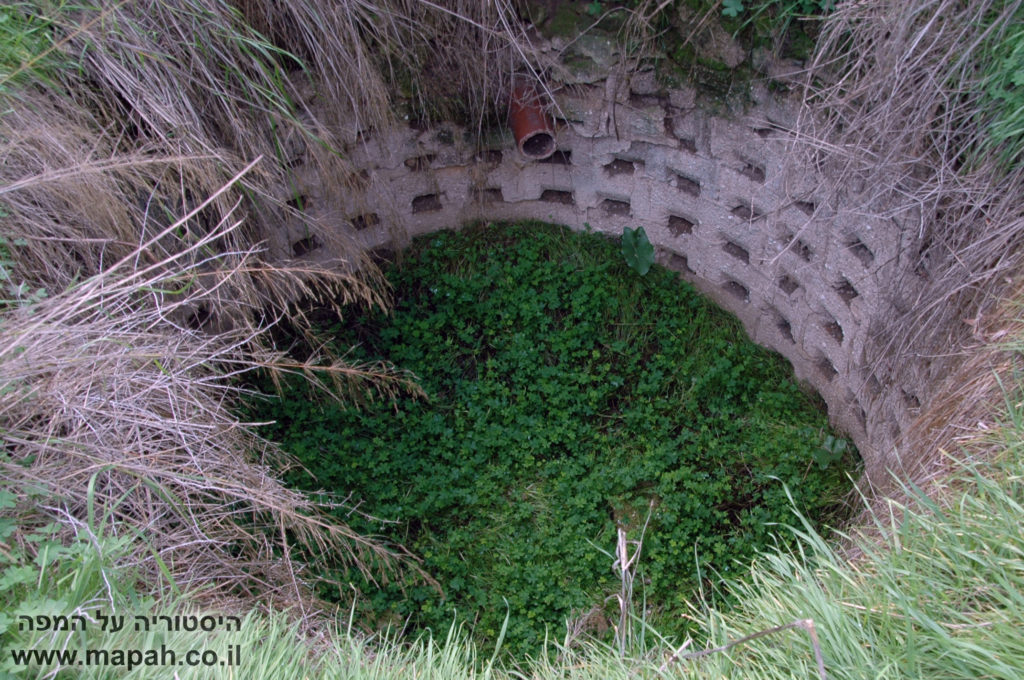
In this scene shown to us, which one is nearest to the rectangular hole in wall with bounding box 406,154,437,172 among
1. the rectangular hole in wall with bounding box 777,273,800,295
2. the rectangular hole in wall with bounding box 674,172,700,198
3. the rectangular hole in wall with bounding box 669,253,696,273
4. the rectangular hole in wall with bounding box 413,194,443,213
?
the rectangular hole in wall with bounding box 413,194,443,213

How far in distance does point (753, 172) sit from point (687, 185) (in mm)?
456

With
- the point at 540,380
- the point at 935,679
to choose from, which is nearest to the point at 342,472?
the point at 540,380

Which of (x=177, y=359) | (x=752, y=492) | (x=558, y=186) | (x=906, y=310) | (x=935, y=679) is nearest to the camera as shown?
(x=935, y=679)

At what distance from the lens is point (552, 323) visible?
4.21 metres

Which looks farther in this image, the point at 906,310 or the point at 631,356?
the point at 631,356

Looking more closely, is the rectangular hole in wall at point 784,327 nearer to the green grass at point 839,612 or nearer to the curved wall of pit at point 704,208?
the curved wall of pit at point 704,208

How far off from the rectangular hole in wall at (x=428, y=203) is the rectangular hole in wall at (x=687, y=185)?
1.41m

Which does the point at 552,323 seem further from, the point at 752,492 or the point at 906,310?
the point at 906,310

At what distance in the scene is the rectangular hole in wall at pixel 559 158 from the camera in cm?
435

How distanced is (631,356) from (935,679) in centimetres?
243

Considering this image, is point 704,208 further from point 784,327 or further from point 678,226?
point 784,327

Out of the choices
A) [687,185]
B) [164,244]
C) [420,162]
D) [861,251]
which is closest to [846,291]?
[861,251]

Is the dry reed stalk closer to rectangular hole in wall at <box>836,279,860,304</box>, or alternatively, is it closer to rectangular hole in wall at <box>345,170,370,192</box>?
rectangular hole in wall at <box>345,170,370,192</box>

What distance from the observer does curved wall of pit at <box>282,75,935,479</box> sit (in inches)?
130
